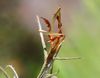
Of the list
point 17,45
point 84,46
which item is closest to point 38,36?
point 17,45

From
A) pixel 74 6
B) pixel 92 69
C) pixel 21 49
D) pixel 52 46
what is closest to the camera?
pixel 52 46

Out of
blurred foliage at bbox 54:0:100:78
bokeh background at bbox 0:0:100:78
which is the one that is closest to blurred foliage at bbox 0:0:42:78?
bokeh background at bbox 0:0:100:78

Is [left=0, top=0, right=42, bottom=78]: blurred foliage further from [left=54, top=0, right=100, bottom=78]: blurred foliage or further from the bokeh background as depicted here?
[left=54, top=0, right=100, bottom=78]: blurred foliage

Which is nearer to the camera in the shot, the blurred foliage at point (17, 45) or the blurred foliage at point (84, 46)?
the blurred foliage at point (84, 46)

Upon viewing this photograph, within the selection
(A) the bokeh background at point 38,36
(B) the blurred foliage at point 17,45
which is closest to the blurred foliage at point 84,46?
(A) the bokeh background at point 38,36

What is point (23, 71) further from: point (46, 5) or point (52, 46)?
point (52, 46)

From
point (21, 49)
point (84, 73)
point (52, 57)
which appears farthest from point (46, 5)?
point (52, 57)

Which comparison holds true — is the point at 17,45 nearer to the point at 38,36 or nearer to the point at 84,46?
the point at 38,36

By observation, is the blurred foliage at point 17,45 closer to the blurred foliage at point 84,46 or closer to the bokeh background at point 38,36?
the bokeh background at point 38,36
